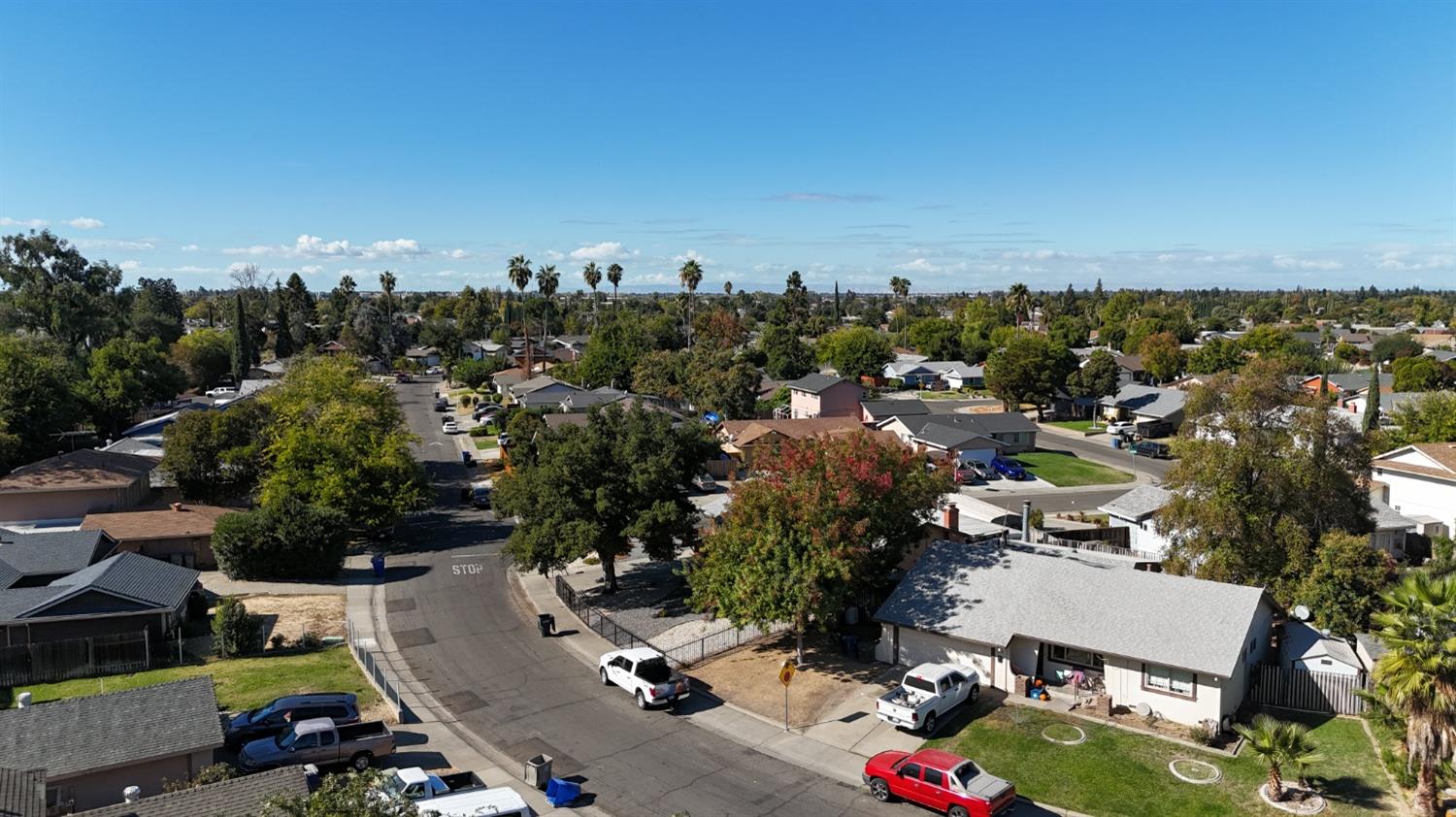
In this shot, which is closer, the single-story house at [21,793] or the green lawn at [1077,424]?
the single-story house at [21,793]

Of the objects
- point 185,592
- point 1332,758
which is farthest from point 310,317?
point 1332,758

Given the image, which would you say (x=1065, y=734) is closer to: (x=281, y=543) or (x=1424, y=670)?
(x=1424, y=670)

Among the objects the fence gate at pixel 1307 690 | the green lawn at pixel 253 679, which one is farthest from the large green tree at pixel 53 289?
the fence gate at pixel 1307 690

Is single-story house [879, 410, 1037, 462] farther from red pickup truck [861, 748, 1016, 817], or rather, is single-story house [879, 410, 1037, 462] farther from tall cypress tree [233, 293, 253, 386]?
tall cypress tree [233, 293, 253, 386]

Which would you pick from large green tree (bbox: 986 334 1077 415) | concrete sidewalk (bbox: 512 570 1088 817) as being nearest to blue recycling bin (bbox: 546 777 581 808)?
concrete sidewalk (bbox: 512 570 1088 817)

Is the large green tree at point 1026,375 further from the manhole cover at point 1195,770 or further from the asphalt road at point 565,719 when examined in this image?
the manhole cover at point 1195,770

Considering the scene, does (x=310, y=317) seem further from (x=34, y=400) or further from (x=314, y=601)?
(x=314, y=601)
